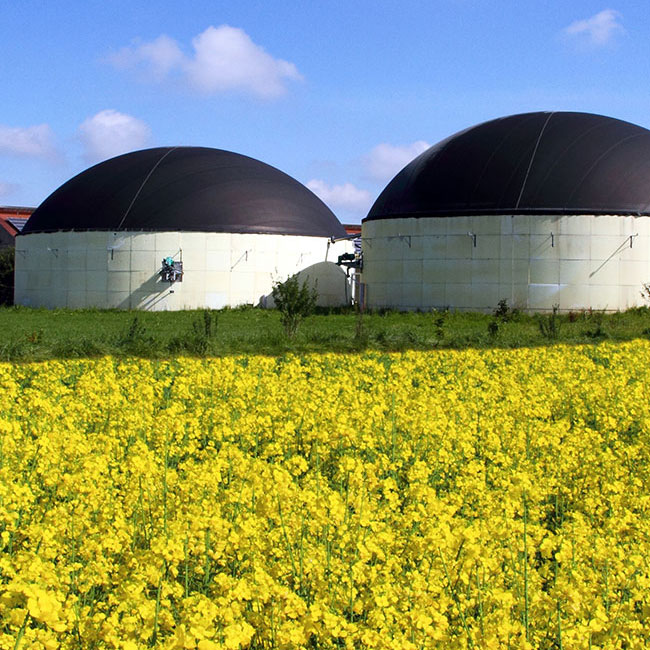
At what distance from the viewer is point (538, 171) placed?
3781 centimetres

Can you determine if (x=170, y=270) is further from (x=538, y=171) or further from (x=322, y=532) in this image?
(x=322, y=532)

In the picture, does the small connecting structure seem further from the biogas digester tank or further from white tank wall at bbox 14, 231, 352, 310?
the biogas digester tank

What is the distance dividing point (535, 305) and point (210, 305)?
15.2m

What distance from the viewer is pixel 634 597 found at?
495 cm

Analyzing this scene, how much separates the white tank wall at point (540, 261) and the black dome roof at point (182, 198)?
30.6 ft

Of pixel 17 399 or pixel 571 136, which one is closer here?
pixel 17 399

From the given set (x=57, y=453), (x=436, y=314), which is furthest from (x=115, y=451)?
(x=436, y=314)

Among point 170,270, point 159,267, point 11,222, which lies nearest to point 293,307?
point 170,270

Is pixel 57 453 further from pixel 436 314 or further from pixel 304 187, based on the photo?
pixel 304 187

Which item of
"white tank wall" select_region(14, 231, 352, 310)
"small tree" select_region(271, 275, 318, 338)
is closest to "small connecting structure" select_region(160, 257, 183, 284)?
"white tank wall" select_region(14, 231, 352, 310)

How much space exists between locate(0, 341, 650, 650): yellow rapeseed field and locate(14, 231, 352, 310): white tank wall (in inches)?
1266

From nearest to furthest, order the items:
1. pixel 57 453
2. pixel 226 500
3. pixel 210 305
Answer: pixel 226 500 < pixel 57 453 < pixel 210 305

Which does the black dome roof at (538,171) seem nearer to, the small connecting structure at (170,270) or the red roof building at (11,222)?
the small connecting structure at (170,270)

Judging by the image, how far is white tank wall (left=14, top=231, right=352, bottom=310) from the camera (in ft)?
141
